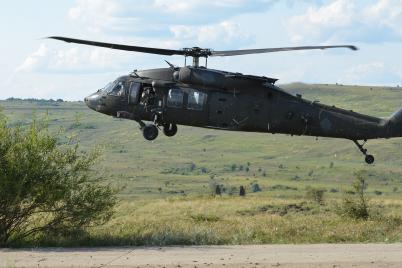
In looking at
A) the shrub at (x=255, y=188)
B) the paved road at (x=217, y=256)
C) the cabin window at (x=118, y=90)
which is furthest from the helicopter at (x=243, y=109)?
the shrub at (x=255, y=188)

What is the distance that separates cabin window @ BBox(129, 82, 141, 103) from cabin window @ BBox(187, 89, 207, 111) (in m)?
1.91

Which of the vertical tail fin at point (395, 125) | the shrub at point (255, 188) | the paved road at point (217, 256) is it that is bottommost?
the shrub at point (255, 188)

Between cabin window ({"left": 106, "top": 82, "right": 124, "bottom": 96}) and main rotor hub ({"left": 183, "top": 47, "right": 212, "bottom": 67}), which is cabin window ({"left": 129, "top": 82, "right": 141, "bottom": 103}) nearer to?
cabin window ({"left": 106, "top": 82, "right": 124, "bottom": 96})

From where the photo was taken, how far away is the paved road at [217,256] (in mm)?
20577

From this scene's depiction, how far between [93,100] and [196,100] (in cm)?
415

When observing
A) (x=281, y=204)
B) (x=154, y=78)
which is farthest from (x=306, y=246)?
(x=281, y=204)

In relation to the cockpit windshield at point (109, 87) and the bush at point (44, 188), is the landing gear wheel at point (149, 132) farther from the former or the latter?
the cockpit windshield at point (109, 87)

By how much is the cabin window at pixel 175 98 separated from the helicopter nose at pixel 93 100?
3.06m

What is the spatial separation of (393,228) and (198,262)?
13.3m

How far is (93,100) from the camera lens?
28.7 metres

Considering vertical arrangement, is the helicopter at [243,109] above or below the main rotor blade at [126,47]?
below

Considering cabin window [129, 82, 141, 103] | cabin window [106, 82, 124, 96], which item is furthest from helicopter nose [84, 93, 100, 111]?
cabin window [129, 82, 141, 103]

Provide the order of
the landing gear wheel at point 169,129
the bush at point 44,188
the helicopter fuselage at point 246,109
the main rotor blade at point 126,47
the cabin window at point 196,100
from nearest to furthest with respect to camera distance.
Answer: the main rotor blade at point 126,47, the helicopter fuselage at point 246,109, the bush at point 44,188, the cabin window at point 196,100, the landing gear wheel at point 169,129

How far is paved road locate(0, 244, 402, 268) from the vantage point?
20.6m
